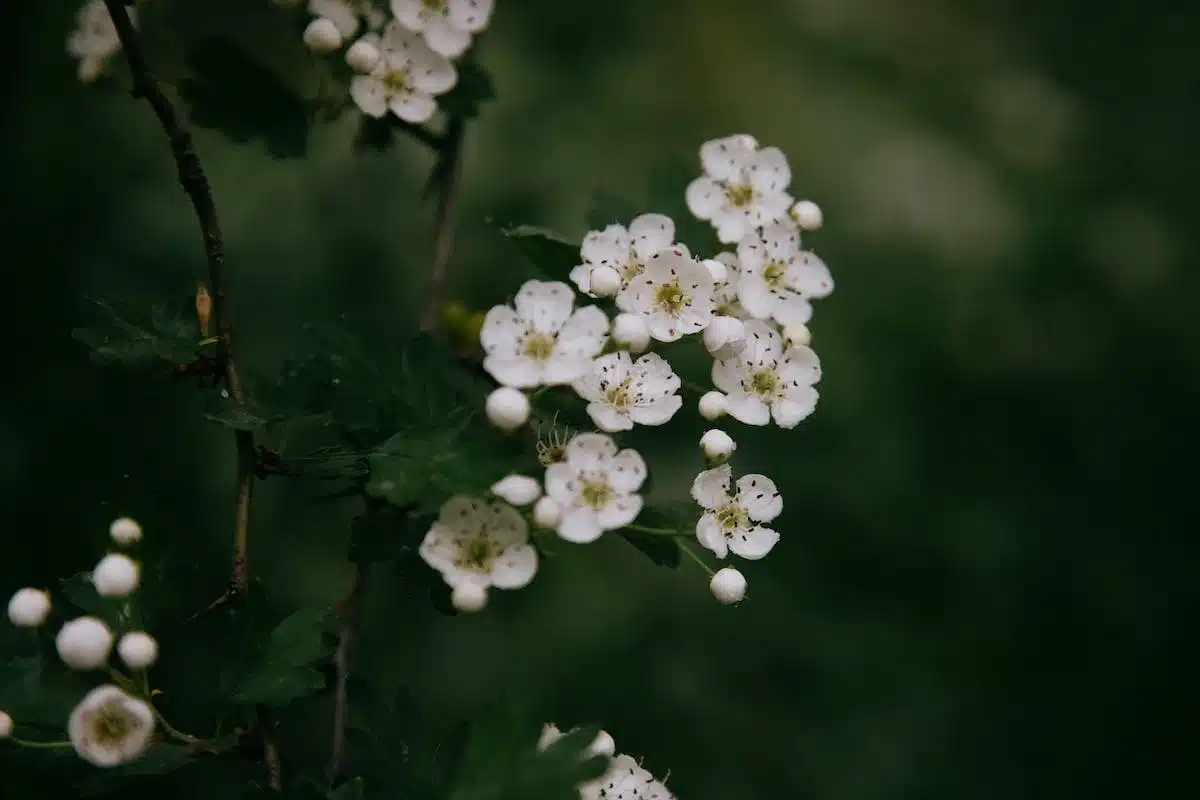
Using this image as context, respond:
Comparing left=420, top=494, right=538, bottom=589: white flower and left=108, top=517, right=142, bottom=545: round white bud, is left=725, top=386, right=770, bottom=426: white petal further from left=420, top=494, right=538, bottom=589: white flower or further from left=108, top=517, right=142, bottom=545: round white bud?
left=108, top=517, right=142, bottom=545: round white bud

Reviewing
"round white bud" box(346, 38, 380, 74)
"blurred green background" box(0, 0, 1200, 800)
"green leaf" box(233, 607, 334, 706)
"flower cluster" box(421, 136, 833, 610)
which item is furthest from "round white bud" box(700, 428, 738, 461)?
"blurred green background" box(0, 0, 1200, 800)

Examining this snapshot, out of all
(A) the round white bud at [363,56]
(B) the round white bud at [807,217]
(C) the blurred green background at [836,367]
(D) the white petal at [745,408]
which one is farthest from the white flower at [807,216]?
(C) the blurred green background at [836,367]

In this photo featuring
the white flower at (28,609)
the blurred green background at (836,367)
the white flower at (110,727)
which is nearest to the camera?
the white flower at (110,727)

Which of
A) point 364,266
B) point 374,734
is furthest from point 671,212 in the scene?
point 364,266

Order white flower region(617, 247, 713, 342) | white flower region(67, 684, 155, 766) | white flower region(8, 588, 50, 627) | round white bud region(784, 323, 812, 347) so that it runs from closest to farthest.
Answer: white flower region(67, 684, 155, 766) → white flower region(8, 588, 50, 627) → white flower region(617, 247, 713, 342) → round white bud region(784, 323, 812, 347)

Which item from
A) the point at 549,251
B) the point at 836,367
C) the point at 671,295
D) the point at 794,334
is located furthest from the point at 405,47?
the point at 836,367

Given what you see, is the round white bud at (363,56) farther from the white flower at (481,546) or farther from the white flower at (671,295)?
the white flower at (481,546)
